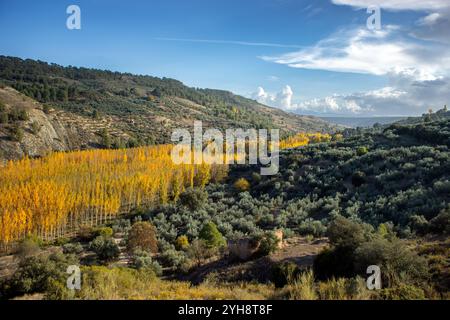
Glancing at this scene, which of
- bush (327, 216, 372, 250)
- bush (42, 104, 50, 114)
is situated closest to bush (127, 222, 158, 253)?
bush (327, 216, 372, 250)

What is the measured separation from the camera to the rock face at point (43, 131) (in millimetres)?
103062

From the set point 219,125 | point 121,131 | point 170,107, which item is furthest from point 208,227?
point 170,107

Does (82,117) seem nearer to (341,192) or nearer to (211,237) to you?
(341,192)

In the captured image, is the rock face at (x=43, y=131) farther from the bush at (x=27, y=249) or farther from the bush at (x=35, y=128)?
the bush at (x=27, y=249)

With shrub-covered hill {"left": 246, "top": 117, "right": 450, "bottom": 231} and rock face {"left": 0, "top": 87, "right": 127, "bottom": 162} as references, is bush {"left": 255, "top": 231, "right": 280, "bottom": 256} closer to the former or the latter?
shrub-covered hill {"left": 246, "top": 117, "right": 450, "bottom": 231}

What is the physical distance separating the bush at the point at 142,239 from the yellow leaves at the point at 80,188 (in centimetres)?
1932

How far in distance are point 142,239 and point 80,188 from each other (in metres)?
30.6

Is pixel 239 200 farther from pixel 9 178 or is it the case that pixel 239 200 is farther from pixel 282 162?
pixel 9 178

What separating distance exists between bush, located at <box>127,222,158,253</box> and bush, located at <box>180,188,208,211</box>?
1523 cm

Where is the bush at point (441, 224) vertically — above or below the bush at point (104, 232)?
above

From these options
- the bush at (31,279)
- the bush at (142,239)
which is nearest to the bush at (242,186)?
the bush at (142,239)

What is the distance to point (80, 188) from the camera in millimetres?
63469

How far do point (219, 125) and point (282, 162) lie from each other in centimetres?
11256

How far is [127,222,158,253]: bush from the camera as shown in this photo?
3822 cm
